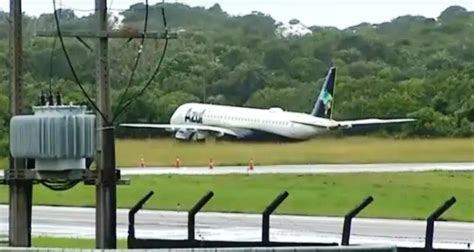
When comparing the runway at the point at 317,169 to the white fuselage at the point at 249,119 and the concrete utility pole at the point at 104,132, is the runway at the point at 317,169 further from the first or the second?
the concrete utility pole at the point at 104,132

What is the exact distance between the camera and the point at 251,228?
96.0 ft

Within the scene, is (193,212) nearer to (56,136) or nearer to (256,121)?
(56,136)

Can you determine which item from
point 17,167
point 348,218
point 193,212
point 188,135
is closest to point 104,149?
point 17,167

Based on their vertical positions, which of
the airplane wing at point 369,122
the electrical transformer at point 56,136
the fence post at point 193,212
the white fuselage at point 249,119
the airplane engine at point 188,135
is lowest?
the airplane engine at point 188,135

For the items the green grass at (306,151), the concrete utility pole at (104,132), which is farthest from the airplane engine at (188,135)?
the concrete utility pole at (104,132)

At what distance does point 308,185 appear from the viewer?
141ft

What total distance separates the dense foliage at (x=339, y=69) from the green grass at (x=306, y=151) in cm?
76

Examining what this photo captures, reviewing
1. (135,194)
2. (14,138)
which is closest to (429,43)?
(135,194)

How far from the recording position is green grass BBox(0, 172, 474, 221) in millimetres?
35781

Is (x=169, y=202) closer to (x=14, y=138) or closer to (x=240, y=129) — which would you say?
(x=14, y=138)

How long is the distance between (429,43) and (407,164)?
1275cm

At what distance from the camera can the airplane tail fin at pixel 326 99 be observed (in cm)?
6247

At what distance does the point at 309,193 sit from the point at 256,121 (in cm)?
2645

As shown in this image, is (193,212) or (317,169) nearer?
(193,212)
